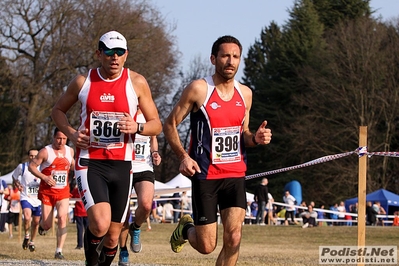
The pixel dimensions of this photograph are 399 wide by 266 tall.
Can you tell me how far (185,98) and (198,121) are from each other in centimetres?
27

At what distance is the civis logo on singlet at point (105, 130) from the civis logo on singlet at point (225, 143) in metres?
0.99

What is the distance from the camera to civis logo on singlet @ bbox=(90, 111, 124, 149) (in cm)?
852

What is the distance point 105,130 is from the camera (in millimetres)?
8531

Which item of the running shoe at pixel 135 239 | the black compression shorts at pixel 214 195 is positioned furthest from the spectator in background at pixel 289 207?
the black compression shorts at pixel 214 195

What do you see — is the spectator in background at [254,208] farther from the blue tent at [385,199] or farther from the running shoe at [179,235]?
the running shoe at [179,235]

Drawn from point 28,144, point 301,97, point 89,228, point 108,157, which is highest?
point 301,97

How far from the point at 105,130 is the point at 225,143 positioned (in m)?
1.24

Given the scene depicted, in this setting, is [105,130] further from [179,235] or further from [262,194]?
[262,194]

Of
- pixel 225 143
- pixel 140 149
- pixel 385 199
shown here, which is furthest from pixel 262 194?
pixel 225 143

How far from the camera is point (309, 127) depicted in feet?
186

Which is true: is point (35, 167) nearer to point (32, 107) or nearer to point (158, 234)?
point (158, 234)

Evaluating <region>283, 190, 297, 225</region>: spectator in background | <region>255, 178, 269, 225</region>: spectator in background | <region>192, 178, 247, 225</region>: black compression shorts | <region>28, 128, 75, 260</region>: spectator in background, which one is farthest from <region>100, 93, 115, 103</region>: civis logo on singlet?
<region>283, 190, 297, 225</region>: spectator in background

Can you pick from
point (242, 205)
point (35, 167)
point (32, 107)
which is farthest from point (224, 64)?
point (32, 107)

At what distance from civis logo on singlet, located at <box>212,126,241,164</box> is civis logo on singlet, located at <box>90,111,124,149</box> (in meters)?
0.99
